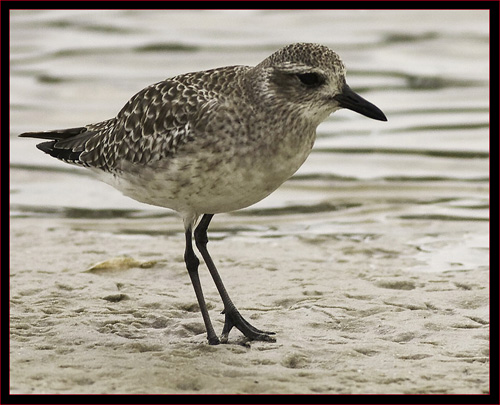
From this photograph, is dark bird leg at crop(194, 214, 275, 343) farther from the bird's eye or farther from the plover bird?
the bird's eye

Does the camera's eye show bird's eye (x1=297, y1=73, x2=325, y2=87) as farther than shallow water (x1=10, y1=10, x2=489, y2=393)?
No

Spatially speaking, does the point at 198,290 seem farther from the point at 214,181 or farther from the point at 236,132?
the point at 236,132

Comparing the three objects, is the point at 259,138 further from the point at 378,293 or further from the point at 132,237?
the point at 132,237

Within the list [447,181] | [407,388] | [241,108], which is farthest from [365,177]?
[407,388]

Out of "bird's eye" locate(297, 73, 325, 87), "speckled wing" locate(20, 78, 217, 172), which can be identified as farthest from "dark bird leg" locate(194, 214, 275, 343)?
"bird's eye" locate(297, 73, 325, 87)

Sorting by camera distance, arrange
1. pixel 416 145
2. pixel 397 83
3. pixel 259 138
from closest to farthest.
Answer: pixel 259 138
pixel 416 145
pixel 397 83

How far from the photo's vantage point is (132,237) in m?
10.8

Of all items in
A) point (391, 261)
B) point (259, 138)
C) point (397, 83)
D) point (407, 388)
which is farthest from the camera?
point (397, 83)

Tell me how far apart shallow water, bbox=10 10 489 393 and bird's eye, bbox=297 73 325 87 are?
8.25 ft

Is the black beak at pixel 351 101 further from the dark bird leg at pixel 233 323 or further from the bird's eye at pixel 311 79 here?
the dark bird leg at pixel 233 323

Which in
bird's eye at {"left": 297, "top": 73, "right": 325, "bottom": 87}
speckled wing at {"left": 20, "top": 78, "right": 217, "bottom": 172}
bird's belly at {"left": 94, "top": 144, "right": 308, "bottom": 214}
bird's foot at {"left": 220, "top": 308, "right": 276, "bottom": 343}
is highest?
bird's eye at {"left": 297, "top": 73, "right": 325, "bottom": 87}

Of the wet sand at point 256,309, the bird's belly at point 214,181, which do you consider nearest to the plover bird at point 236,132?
the bird's belly at point 214,181

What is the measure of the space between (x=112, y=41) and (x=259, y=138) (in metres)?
11.5

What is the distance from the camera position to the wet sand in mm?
6695
